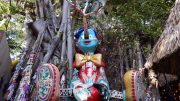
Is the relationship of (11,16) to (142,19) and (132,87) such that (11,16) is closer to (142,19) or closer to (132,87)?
(142,19)

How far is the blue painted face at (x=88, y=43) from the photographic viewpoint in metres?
5.07

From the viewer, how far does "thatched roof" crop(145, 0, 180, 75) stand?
4.16 metres

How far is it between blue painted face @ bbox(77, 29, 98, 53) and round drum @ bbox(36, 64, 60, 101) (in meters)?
0.96

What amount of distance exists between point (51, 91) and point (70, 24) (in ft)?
6.56

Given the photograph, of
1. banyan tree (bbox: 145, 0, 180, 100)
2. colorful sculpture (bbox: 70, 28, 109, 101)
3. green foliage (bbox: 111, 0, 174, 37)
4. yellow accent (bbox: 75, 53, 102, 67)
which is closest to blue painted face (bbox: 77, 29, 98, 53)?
colorful sculpture (bbox: 70, 28, 109, 101)

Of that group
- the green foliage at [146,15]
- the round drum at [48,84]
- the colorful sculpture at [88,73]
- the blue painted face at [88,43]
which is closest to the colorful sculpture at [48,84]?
the round drum at [48,84]

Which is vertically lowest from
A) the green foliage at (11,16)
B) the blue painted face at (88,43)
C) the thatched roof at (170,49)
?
the thatched roof at (170,49)

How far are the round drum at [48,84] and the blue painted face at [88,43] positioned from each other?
0.96m

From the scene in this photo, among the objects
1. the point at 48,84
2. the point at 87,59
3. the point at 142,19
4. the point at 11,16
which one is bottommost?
the point at 48,84

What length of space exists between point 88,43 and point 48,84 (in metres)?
1.17

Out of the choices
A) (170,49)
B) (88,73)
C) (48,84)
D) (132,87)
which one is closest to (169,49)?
(170,49)

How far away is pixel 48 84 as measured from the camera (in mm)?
4148

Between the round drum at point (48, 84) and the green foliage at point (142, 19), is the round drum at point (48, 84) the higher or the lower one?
the lower one

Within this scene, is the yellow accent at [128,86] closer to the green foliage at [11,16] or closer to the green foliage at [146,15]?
the green foliage at [146,15]
